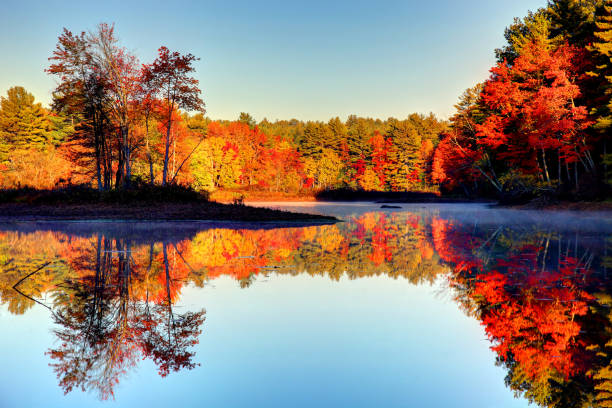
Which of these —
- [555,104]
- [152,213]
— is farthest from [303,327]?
[555,104]

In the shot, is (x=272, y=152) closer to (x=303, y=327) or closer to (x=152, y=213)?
(x=152, y=213)

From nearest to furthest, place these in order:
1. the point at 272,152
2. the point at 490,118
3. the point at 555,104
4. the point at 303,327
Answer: the point at 303,327
the point at 555,104
the point at 490,118
the point at 272,152

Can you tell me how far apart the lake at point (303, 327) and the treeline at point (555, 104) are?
1021 inches

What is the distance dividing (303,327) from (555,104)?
3392 centimetres

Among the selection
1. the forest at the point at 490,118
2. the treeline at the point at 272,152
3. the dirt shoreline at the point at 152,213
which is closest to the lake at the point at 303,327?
the dirt shoreline at the point at 152,213

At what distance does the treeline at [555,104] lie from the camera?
1280 inches

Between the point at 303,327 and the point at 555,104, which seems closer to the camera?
the point at 303,327

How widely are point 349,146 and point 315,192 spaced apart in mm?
20908

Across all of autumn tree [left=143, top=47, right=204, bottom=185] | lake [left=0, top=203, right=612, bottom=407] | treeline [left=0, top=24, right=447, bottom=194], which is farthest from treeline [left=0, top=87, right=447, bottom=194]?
lake [left=0, top=203, right=612, bottom=407]

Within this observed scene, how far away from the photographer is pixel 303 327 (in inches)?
219

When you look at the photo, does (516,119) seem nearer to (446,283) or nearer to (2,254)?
(446,283)

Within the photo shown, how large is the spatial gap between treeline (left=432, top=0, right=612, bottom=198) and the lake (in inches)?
1021

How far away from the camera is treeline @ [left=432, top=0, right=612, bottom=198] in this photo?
1280 inches

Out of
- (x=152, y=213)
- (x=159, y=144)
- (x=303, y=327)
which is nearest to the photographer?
(x=303, y=327)
